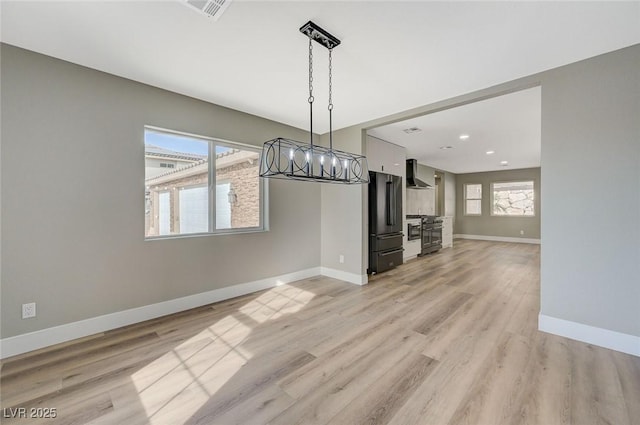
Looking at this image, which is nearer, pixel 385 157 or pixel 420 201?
pixel 385 157

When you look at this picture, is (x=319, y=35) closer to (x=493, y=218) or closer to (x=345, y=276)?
(x=345, y=276)

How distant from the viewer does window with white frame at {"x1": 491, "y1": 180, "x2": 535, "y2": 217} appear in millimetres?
9099

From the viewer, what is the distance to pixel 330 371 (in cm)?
200

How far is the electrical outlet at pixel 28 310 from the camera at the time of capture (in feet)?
7.42

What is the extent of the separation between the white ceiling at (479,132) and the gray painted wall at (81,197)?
3.39 meters

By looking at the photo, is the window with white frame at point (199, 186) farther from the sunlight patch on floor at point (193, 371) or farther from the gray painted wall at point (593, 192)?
the gray painted wall at point (593, 192)

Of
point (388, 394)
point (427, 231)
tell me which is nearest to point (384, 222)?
point (427, 231)

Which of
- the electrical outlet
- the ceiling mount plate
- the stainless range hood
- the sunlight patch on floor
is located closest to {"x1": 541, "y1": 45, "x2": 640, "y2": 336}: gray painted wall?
the ceiling mount plate

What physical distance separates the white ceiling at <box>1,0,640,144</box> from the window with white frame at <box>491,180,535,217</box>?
27.4ft

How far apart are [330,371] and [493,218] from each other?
10.1 meters

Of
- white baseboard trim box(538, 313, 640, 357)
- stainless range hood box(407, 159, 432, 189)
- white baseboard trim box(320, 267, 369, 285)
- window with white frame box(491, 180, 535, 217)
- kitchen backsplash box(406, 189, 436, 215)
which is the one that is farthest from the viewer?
window with white frame box(491, 180, 535, 217)

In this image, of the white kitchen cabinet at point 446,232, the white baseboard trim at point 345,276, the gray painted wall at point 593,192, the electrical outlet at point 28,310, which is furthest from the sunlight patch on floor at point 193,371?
the white kitchen cabinet at point 446,232

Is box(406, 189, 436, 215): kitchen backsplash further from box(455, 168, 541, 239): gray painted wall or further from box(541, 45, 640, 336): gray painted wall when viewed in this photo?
box(541, 45, 640, 336): gray painted wall

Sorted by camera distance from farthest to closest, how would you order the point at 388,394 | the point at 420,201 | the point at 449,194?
the point at 449,194 → the point at 420,201 → the point at 388,394
